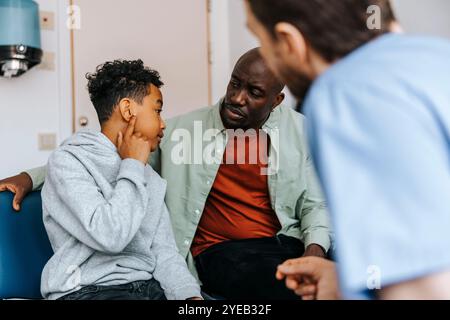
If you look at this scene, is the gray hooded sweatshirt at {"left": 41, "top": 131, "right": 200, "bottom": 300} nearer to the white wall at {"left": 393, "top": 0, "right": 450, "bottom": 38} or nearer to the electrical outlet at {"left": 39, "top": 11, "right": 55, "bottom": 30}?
the white wall at {"left": 393, "top": 0, "right": 450, "bottom": 38}

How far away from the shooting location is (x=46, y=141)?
2.31 m

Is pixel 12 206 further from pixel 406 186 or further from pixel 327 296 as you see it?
pixel 406 186

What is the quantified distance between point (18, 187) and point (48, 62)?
1181 mm

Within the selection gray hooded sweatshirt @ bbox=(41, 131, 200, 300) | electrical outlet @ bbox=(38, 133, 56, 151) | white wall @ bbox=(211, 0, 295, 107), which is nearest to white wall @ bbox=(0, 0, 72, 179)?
electrical outlet @ bbox=(38, 133, 56, 151)

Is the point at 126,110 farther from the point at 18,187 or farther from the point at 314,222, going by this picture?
the point at 314,222

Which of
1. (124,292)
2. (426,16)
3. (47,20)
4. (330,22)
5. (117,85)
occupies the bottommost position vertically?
(124,292)

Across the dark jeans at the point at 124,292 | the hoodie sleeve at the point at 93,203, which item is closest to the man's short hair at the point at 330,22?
the hoodie sleeve at the point at 93,203

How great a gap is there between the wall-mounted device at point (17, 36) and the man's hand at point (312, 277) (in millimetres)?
1709

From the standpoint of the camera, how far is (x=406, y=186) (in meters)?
0.39

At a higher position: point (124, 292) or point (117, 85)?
point (117, 85)

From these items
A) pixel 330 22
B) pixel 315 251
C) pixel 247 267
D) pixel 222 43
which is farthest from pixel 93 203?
pixel 222 43

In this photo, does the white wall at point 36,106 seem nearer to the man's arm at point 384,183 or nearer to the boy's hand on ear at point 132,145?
the boy's hand on ear at point 132,145

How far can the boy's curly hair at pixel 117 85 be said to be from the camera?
4.43 feet
